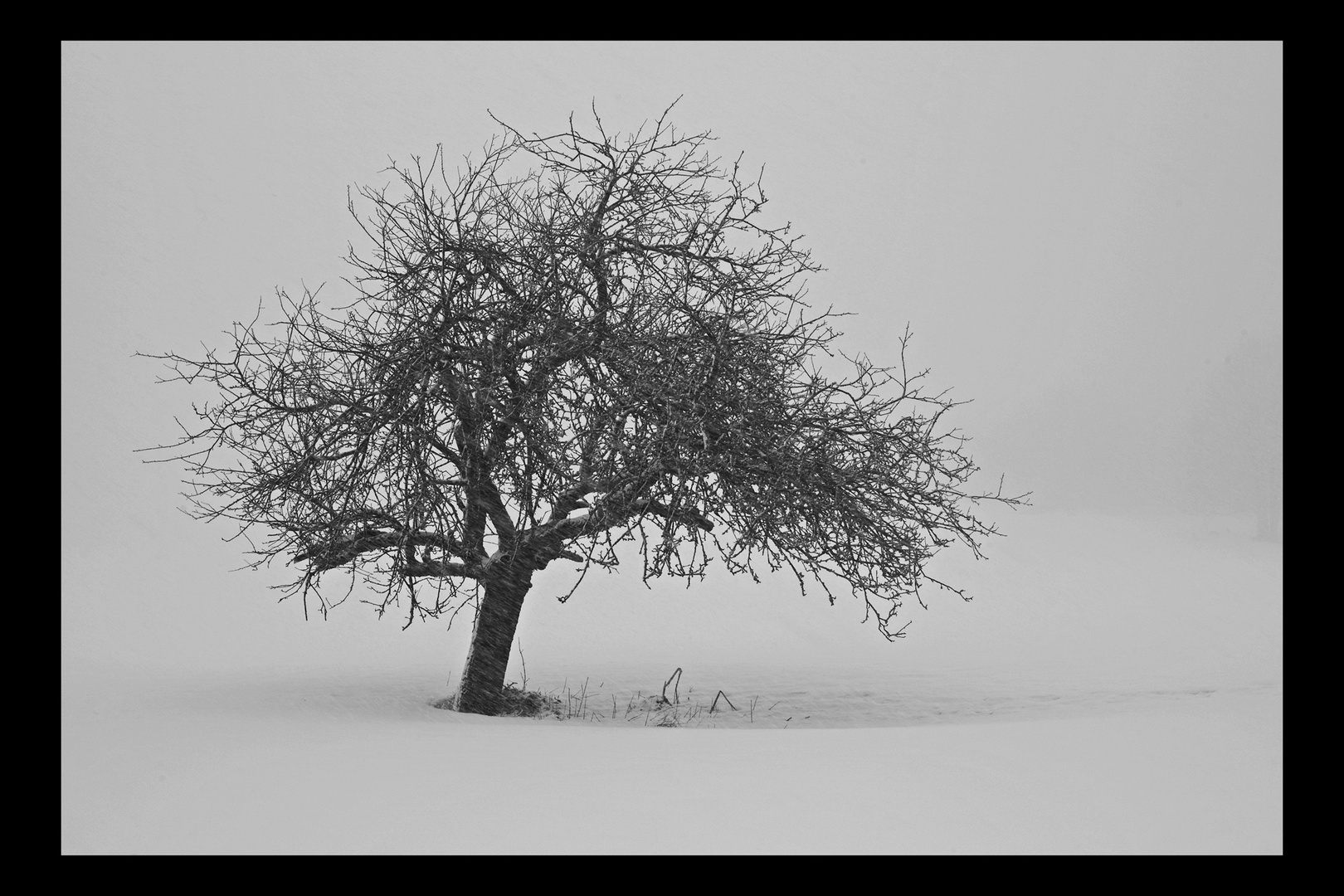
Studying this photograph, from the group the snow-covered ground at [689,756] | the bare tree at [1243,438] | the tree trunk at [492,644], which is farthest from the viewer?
the bare tree at [1243,438]

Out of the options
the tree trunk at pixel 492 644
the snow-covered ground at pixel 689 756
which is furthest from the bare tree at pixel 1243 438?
the tree trunk at pixel 492 644

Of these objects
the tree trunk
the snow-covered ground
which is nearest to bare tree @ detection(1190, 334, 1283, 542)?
the snow-covered ground

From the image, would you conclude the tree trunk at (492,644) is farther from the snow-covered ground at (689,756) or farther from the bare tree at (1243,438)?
the bare tree at (1243,438)

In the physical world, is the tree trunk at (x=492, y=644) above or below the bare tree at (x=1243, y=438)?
below

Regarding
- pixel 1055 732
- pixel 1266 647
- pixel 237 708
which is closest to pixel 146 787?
pixel 237 708

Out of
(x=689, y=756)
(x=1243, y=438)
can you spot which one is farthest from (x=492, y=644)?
(x=1243, y=438)

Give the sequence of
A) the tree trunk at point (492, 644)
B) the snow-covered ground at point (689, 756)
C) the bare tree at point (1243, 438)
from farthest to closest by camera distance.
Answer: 1. the bare tree at point (1243, 438)
2. the tree trunk at point (492, 644)
3. the snow-covered ground at point (689, 756)

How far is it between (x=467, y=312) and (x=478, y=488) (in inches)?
63.7

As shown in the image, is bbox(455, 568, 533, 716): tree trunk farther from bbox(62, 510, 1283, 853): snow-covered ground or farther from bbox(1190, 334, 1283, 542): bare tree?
bbox(1190, 334, 1283, 542): bare tree

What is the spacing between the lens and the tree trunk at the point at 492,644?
1174 centimetres

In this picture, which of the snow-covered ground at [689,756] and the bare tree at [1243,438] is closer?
the snow-covered ground at [689,756]

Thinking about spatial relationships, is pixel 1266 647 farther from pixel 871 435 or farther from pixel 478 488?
pixel 478 488

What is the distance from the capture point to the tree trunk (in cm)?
1174

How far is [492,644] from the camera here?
11.8 meters
